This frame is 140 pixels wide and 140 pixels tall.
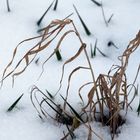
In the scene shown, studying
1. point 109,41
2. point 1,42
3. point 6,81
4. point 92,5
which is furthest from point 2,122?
point 92,5

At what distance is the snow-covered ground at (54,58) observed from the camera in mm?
1156

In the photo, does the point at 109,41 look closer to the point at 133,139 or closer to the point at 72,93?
the point at 72,93

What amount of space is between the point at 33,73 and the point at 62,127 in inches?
8.7

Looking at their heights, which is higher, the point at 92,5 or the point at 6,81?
the point at 92,5

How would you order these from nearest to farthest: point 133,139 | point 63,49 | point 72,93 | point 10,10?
point 133,139, point 72,93, point 63,49, point 10,10

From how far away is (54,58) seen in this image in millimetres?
1359

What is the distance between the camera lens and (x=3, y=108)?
1207mm

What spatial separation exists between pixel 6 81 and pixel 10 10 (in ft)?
1.16

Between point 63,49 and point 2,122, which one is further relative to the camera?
point 63,49

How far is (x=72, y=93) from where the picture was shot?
1243 millimetres

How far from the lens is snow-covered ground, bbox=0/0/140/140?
45.5 inches

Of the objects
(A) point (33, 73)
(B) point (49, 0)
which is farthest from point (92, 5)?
(A) point (33, 73)

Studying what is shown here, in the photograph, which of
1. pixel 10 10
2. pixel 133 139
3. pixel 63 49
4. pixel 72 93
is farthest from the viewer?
pixel 10 10

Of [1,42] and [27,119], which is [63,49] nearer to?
[1,42]
